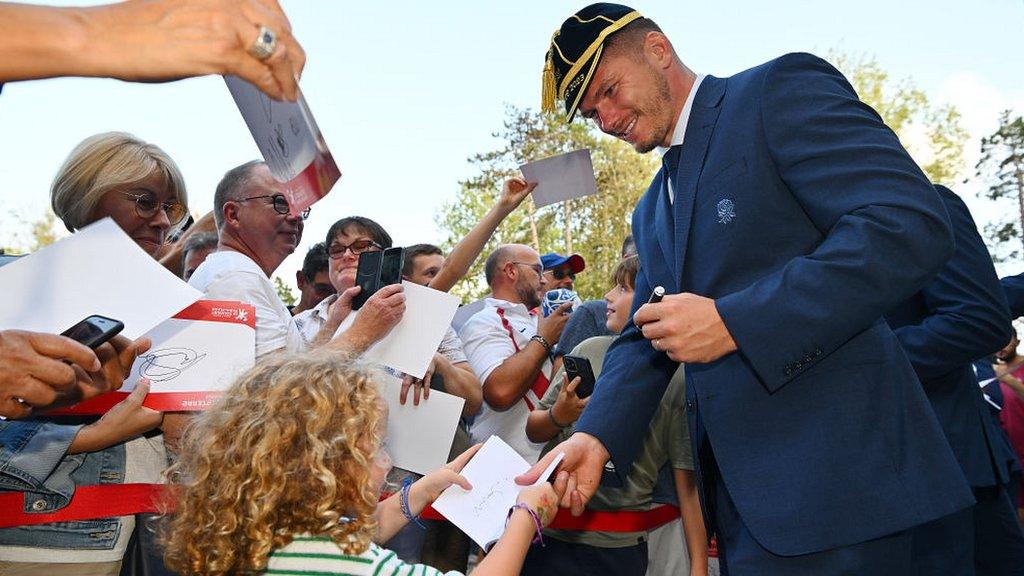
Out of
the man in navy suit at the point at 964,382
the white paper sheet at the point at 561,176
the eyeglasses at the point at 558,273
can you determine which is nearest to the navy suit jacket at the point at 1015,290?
the man in navy suit at the point at 964,382

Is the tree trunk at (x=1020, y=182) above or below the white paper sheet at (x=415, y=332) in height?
below

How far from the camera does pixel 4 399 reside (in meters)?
1.79

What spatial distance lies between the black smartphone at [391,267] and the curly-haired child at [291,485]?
141 cm

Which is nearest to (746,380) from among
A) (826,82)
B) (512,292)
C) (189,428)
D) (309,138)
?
(826,82)

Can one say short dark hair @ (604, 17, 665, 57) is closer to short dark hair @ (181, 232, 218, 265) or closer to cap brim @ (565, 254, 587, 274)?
short dark hair @ (181, 232, 218, 265)

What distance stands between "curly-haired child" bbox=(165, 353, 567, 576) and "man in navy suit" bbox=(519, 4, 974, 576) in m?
0.53

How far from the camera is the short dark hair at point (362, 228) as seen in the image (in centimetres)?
Answer: 484

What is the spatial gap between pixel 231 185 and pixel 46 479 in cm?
181

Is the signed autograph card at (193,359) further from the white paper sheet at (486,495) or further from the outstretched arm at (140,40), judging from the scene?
the outstretched arm at (140,40)

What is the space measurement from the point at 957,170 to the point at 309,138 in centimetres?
3265

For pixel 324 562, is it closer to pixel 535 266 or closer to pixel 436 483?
pixel 436 483

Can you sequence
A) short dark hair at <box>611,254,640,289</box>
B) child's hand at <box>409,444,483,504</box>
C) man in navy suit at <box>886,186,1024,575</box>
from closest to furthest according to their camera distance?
child's hand at <box>409,444,483,504</box> < man in navy suit at <box>886,186,1024,575</box> < short dark hair at <box>611,254,640,289</box>

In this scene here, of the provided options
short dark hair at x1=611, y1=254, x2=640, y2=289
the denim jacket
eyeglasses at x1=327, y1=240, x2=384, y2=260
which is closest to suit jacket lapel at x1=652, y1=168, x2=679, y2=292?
short dark hair at x1=611, y1=254, x2=640, y2=289

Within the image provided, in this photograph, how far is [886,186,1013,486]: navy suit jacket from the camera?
3.46 metres
